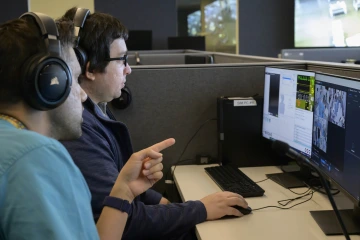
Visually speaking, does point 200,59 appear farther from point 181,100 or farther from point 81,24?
point 81,24

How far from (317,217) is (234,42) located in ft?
18.9

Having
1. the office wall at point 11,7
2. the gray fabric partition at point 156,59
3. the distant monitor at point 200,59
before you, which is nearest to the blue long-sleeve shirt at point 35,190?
the distant monitor at point 200,59

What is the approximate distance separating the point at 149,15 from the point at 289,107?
5.56 m

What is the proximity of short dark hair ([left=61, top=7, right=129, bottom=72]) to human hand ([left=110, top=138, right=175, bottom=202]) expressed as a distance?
1.48 ft

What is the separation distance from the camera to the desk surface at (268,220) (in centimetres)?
118

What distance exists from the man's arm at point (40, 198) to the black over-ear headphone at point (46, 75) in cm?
12

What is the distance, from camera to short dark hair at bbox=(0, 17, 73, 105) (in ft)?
2.36

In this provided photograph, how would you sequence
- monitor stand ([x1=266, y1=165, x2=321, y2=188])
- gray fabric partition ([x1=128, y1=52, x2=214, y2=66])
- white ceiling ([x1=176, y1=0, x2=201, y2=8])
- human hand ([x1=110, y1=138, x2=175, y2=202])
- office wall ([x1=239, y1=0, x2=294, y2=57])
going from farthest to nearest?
white ceiling ([x1=176, y1=0, x2=201, y2=8]) → office wall ([x1=239, y1=0, x2=294, y2=57]) → gray fabric partition ([x1=128, y1=52, x2=214, y2=66]) → monitor stand ([x1=266, y1=165, x2=321, y2=188]) → human hand ([x1=110, y1=138, x2=175, y2=202])

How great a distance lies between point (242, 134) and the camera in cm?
185

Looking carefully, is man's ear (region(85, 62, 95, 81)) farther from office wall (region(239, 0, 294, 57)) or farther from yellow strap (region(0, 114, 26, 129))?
office wall (region(239, 0, 294, 57))

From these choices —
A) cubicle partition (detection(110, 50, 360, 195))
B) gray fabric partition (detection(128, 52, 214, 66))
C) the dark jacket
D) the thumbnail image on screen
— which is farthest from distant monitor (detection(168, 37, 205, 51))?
the dark jacket

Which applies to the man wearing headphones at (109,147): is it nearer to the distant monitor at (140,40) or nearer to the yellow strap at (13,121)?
the yellow strap at (13,121)

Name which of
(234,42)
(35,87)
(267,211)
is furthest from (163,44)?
(35,87)

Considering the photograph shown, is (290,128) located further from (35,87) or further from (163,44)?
(163,44)
